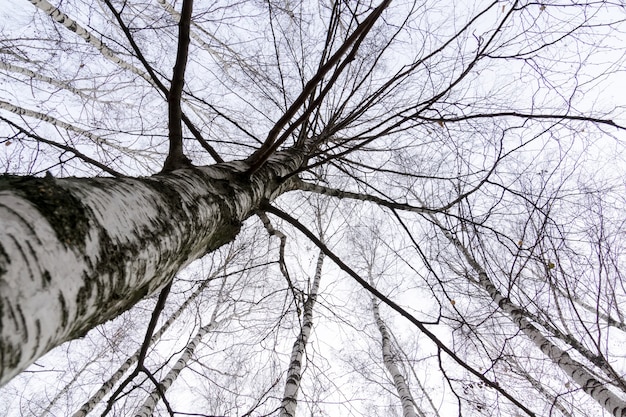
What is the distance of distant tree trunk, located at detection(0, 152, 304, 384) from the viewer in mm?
Answer: 430

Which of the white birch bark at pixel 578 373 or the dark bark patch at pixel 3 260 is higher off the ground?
the white birch bark at pixel 578 373

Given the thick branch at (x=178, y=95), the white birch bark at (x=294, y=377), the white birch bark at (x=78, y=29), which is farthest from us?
the white birch bark at (x=78, y=29)

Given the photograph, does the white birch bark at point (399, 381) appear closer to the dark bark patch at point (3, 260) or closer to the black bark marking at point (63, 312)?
the black bark marking at point (63, 312)

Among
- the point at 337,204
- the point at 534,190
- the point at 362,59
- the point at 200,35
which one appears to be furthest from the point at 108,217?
the point at 200,35

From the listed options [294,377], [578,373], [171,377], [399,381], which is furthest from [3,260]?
[399,381]

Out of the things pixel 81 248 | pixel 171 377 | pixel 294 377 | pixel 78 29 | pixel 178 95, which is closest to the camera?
pixel 81 248

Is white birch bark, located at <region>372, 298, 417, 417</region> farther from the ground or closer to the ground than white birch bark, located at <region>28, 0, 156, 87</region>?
closer to the ground

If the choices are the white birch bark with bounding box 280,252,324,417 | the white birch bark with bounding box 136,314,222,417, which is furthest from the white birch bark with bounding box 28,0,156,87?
the white birch bark with bounding box 136,314,222,417

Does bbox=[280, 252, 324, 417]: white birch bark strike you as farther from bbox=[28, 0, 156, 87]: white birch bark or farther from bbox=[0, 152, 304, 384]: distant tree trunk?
bbox=[28, 0, 156, 87]: white birch bark

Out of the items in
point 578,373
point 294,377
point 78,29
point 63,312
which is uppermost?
point 78,29

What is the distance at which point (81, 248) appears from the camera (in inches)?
22.2

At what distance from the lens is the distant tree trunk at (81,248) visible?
0.43m

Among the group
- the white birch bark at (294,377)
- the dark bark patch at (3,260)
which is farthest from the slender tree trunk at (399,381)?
the dark bark patch at (3,260)

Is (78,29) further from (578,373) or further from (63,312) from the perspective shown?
(578,373)
